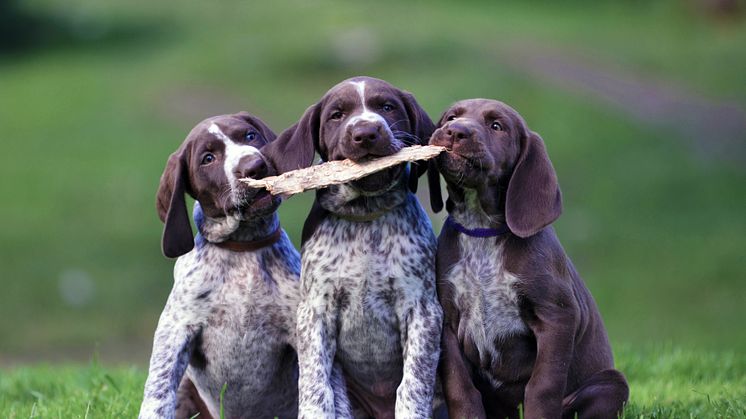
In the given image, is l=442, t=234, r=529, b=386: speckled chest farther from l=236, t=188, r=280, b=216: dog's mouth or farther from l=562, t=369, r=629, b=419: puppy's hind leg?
l=236, t=188, r=280, b=216: dog's mouth

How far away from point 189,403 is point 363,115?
209 centimetres

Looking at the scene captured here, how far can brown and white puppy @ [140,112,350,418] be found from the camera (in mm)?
6250

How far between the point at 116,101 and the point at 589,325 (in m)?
17.2

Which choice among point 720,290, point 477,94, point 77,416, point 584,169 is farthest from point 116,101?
point 77,416

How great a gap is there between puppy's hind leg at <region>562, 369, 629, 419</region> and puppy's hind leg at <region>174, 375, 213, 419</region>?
84.2 inches

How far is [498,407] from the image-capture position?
6.27 m

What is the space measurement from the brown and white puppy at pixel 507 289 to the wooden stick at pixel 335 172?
6.8 inches

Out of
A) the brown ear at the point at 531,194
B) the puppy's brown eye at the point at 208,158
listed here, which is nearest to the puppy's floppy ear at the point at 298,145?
the puppy's brown eye at the point at 208,158

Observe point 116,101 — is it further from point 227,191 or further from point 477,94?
point 227,191

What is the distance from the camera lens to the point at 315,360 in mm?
6074

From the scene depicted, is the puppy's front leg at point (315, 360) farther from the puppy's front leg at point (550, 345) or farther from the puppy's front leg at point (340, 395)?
the puppy's front leg at point (550, 345)

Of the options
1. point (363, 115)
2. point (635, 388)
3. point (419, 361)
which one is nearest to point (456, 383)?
point (419, 361)

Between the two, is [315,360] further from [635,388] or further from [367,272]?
[635,388]

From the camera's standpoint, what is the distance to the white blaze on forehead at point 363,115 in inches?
235
